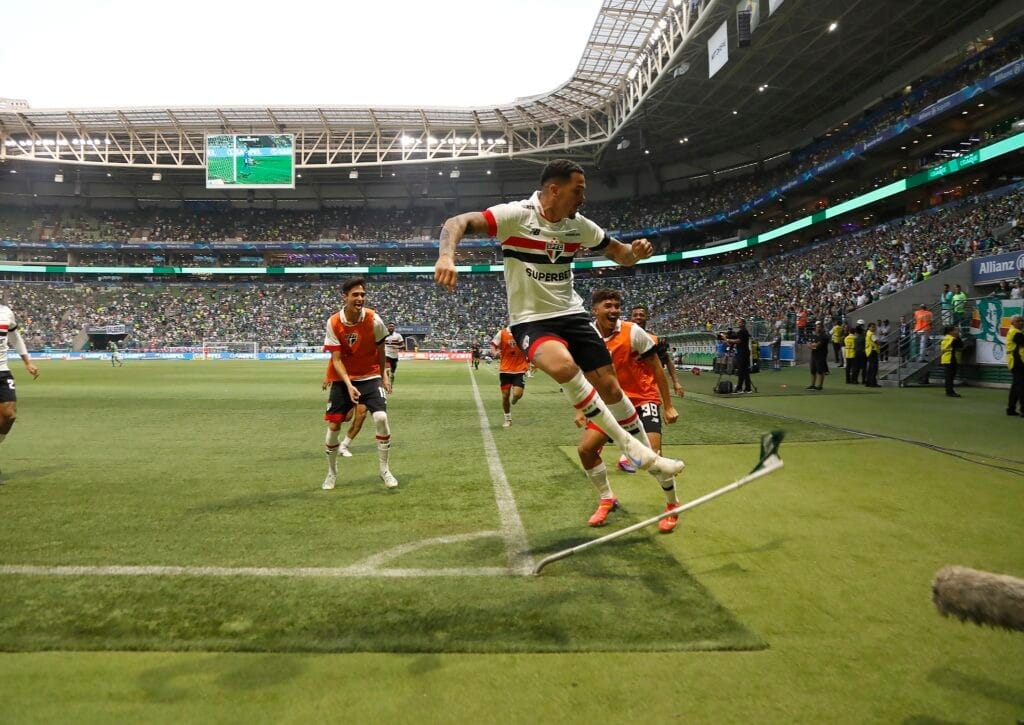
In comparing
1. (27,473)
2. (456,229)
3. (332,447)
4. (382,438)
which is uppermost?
(456,229)

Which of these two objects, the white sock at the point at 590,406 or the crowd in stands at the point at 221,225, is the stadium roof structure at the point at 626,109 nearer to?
the crowd in stands at the point at 221,225

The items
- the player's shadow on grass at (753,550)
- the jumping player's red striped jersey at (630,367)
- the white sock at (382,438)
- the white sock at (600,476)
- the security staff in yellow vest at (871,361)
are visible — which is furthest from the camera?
the security staff in yellow vest at (871,361)

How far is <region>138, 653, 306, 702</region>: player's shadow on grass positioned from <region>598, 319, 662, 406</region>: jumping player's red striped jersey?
169 inches

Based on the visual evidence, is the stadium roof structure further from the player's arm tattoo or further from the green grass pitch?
the player's arm tattoo

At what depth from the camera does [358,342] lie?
23.1ft

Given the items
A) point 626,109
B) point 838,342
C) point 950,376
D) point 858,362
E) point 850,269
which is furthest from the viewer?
point 626,109

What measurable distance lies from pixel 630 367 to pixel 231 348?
54847mm

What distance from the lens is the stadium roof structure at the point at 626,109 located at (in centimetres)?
3186

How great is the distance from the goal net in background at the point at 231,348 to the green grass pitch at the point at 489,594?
46.7 metres

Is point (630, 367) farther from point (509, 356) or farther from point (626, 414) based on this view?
point (509, 356)

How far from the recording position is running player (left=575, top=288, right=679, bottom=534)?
5168mm

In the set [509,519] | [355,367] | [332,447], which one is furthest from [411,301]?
[509,519]

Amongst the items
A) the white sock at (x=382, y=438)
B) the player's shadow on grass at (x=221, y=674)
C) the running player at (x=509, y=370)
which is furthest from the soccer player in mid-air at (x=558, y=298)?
the running player at (x=509, y=370)

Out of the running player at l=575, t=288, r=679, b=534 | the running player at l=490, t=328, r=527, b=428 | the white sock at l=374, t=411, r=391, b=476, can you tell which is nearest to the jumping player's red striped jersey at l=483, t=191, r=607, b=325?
the running player at l=575, t=288, r=679, b=534
